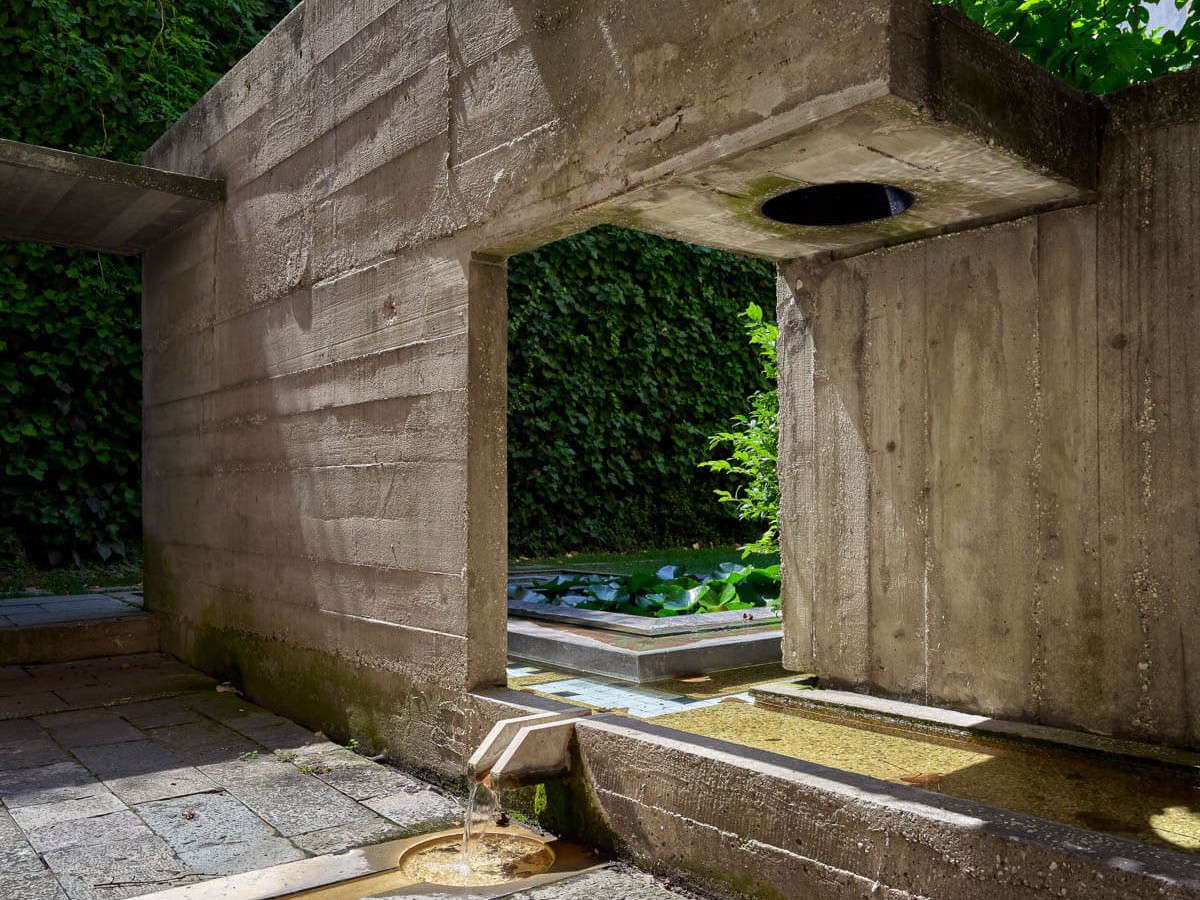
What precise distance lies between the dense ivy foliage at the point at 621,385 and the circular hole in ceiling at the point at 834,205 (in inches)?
256

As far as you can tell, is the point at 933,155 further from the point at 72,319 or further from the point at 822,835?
the point at 72,319

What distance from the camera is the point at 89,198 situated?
220 inches

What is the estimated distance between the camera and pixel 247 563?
5344 mm

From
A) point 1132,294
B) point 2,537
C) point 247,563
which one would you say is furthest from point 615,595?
point 2,537

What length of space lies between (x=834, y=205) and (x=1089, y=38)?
4.40 feet

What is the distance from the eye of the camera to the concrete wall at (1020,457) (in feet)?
10.1

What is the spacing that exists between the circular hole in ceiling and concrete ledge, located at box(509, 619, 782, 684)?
236cm

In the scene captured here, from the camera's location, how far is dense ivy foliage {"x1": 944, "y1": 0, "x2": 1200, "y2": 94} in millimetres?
3893

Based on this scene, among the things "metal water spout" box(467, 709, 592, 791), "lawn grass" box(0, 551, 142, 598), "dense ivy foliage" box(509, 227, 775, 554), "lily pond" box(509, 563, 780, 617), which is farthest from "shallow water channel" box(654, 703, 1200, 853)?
"dense ivy foliage" box(509, 227, 775, 554)

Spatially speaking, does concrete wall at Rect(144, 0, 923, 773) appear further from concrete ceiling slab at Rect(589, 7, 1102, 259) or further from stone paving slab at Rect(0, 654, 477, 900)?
stone paving slab at Rect(0, 654, 477, 900)

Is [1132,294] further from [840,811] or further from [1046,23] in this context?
[840,811]

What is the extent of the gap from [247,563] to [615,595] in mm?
2571

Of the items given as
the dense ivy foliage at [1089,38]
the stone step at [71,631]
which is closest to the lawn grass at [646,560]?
the stone step at [71,631]

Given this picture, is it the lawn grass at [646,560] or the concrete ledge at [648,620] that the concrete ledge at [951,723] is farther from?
the lawn grass at [646,560]
